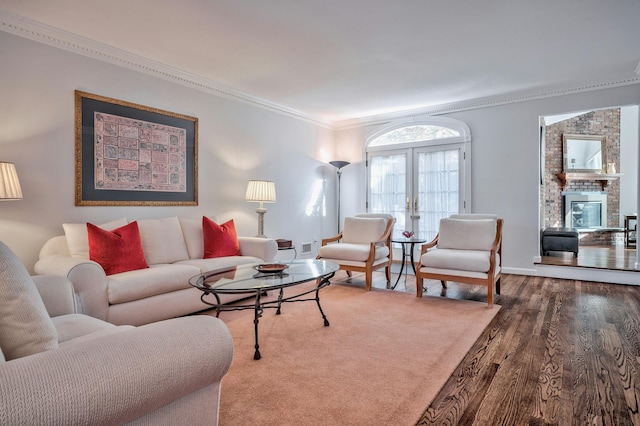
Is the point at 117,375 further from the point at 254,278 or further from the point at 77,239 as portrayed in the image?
the point at 77,239

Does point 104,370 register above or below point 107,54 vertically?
below

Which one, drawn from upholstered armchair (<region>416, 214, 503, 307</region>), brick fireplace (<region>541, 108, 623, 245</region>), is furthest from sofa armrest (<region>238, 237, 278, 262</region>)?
brick fireplace (<region>541, 108, 623, 245</region>)

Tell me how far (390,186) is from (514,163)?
2.02 metres

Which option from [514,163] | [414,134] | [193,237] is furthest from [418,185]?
[193,237]

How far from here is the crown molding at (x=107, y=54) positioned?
309cm

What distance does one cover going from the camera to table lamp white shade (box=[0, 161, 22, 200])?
8.72ft

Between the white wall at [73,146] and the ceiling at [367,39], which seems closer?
the ceiling at [367,39]

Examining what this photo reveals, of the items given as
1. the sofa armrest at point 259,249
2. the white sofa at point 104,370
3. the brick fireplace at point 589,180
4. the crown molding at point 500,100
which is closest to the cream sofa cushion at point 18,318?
the white sofa at point 104,370

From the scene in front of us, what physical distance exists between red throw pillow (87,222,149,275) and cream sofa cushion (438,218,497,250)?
335 centimetres

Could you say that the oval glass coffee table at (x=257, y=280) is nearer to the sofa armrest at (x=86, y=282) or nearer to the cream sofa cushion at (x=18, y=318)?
the sofa armrest at (x=86, y=282)

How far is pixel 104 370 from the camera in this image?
917mm

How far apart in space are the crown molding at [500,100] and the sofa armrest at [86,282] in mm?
5193

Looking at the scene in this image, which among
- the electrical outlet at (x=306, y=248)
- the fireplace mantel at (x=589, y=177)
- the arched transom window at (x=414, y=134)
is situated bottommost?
the electrical outlet at (x=306, y=248)

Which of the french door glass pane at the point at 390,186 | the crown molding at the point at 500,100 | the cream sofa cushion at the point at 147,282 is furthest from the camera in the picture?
the french door glass pane at the point at 390,186
